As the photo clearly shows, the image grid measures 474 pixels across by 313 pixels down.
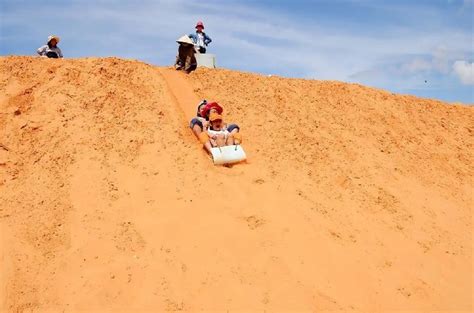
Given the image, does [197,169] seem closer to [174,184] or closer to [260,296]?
[174,184]

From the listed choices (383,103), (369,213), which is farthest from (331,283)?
(383,103)

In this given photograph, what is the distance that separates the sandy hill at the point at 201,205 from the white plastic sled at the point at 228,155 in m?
0.10

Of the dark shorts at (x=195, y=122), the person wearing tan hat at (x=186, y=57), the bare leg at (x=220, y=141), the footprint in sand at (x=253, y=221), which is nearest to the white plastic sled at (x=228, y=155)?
the bare leg at (x=220, y=141)

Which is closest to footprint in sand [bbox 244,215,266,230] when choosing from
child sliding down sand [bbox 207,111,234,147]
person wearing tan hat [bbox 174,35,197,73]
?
child sliding down sand [bbox 207,111,234,147]

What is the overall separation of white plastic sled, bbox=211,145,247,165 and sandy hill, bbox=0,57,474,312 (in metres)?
0.10

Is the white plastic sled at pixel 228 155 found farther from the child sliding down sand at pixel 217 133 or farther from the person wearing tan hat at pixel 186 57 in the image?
the person wearing tan hat at pixel 186 57

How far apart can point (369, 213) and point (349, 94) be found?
312 centimetres

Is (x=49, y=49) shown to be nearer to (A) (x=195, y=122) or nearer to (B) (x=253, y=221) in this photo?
(A) (x=195, y=122)

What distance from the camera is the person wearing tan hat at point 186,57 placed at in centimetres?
820

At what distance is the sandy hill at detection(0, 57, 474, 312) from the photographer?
4793 mm

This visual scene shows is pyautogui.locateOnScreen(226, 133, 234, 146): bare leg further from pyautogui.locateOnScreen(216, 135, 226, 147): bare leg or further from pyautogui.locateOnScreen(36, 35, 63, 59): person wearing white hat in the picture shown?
pyautogui.locateOnScreen(36, 35, 63, 59): person wearing white hat

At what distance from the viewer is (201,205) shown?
5.50 metres

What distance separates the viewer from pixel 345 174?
687 cm

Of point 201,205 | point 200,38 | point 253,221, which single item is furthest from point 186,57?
point 253,221
